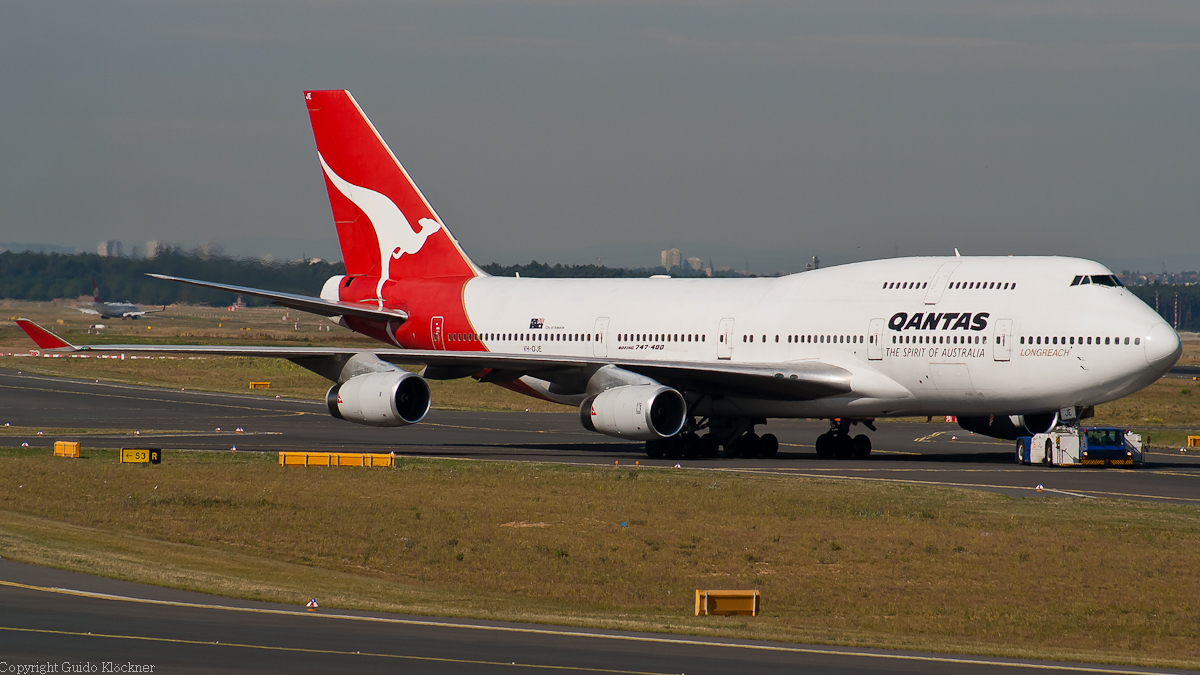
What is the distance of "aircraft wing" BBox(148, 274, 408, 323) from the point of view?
137ft

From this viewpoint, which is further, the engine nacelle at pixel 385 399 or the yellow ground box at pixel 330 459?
the engine nacelle at pixel 385 399

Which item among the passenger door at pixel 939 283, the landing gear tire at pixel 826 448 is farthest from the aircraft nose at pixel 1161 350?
the landing gear tire at pixel 826 448

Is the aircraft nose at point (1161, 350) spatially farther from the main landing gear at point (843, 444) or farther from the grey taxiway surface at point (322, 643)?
the main landing gear at point (843, 444)

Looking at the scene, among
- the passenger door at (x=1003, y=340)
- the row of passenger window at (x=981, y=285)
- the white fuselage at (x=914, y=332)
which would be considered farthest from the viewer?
the row of passenger window at (x=981, y=285)

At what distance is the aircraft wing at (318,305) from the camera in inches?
1642

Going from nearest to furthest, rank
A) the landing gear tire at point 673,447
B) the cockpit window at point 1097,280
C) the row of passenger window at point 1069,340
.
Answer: the row of passenger window at point 1069,340 < the cockpit window at point 1097,280 < the landing gear tire at point 673,447

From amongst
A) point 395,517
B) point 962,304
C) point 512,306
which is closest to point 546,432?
point 512,306

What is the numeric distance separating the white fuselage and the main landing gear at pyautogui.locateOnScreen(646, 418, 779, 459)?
0.76 metres

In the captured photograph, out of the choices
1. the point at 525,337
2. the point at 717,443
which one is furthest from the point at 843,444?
the point at 525,337

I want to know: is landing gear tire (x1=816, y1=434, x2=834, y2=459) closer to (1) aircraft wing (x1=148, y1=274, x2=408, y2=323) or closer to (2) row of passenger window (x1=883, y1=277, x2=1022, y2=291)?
(2) row of passenger window (x1=883, y1=277, x2=1022, y2=291)

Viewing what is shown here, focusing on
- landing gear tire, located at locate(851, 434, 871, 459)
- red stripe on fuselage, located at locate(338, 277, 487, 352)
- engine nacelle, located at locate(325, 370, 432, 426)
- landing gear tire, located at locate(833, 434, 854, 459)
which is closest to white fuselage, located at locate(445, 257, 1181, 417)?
landing gear tire, located at locate(833, 434, 854, 459)

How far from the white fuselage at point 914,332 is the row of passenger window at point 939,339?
0.03 m

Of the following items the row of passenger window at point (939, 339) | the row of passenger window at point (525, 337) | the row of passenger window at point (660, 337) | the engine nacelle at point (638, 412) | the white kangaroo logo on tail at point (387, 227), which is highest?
the white kangaroo logo on tail at point (387, 227)

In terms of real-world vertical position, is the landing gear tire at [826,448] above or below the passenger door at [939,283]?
below
